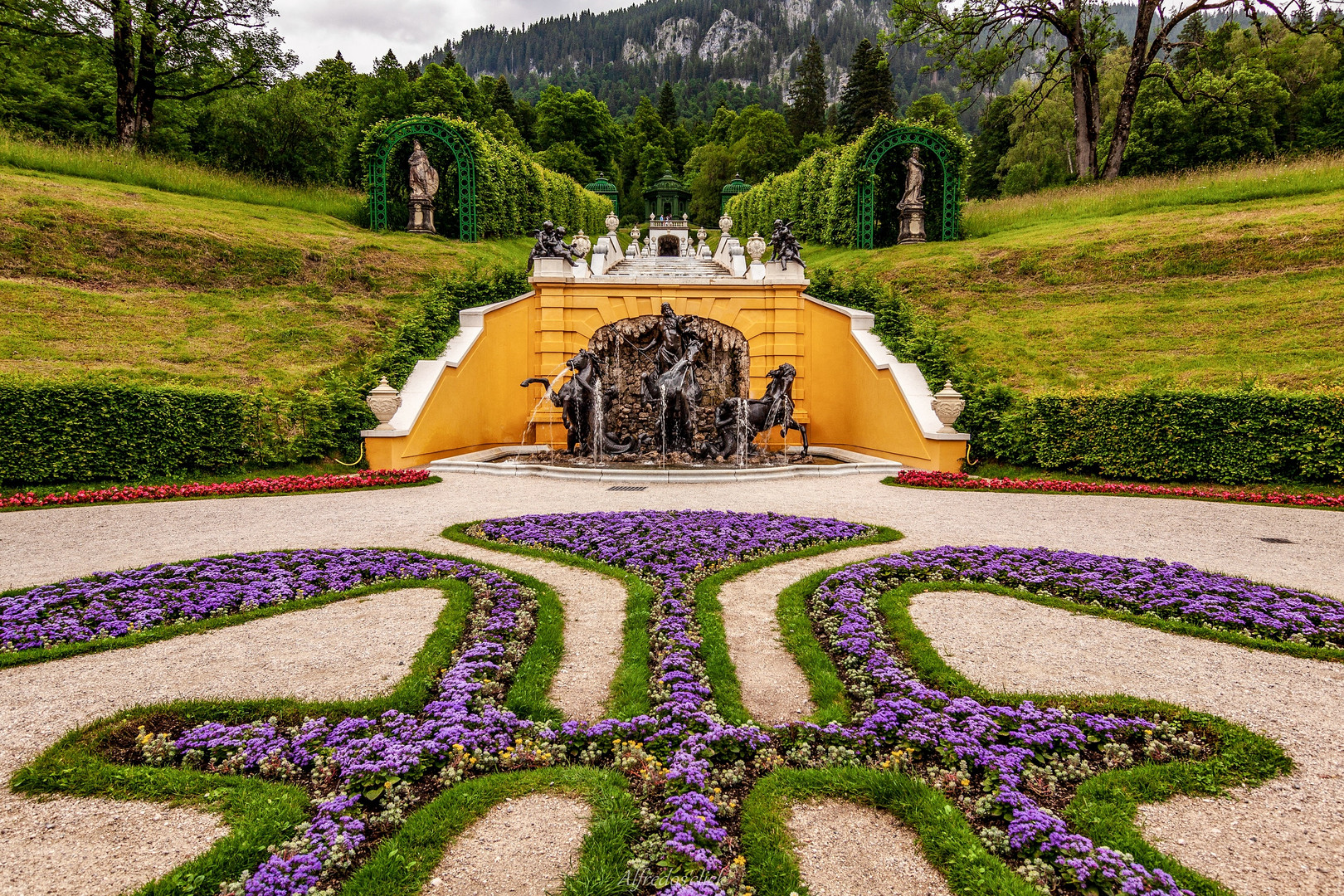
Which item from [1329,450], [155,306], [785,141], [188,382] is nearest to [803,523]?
[1329,450]

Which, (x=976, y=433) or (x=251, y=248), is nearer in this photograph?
(x=976, y=433)

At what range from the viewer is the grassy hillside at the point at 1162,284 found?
36.0 feet

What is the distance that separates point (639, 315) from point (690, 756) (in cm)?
1318

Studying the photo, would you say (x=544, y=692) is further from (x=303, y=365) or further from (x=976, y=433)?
(x=303, y=365)

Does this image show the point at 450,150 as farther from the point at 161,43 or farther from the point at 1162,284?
the point at 1162,284

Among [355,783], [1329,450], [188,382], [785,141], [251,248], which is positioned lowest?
[355,783]

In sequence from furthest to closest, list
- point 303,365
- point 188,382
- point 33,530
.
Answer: point 303,365
point 188,382
point 33,530

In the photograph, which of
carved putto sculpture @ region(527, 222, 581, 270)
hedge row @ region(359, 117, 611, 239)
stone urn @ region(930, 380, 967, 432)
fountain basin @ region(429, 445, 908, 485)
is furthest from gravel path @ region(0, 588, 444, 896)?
hedge row @ region(359, 117, 611, 239)

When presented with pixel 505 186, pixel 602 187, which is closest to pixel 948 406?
pixel 505 186

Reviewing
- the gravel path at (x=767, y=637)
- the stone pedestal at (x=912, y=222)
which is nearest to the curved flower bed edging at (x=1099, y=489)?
the gravel path at (x=767, y=637)

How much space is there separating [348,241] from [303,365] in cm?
764

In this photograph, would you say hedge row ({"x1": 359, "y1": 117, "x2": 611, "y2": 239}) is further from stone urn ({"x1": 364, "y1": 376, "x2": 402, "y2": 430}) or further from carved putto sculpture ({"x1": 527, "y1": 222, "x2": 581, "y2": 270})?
stone urn ({"x1": 364, "y1": 376, "x2": 402, "y2": 430})

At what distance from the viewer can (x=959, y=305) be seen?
15.4m

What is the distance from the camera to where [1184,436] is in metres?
9.30
